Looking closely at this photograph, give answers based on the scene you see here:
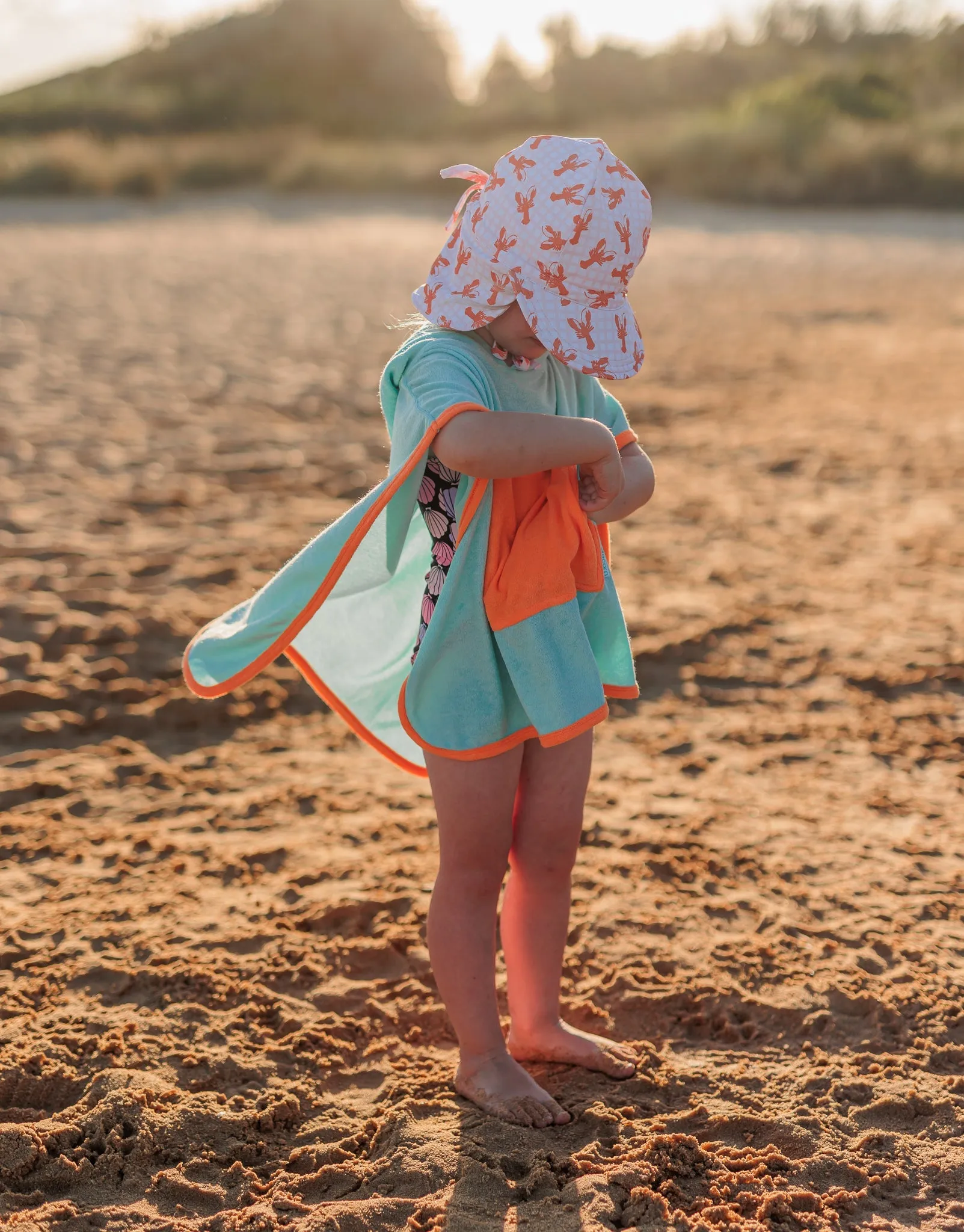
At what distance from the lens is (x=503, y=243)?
180 centimetres

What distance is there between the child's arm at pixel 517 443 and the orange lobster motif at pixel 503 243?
22 cm

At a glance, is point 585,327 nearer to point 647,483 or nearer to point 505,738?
point 647,483

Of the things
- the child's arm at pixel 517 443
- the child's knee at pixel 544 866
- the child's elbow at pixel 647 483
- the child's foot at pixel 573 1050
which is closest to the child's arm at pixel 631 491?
the child's elbow at pixel 647 483

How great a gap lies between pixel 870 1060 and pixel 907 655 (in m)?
2.04

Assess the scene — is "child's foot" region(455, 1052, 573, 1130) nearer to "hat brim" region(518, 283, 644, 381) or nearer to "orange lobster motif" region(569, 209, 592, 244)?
"hat brim" region(518, 283, 644, 381)

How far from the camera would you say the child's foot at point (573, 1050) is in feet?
7.38

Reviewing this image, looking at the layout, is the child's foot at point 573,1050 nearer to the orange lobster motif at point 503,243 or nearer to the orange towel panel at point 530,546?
the orange towel panel at point 530,546

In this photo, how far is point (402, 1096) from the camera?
2211mm

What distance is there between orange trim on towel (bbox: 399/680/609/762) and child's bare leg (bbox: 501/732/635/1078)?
0.08m

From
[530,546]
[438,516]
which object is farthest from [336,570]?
[530,546]

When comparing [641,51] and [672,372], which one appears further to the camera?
[641,51]

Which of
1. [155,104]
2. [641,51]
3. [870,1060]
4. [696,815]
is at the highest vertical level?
[641,51]

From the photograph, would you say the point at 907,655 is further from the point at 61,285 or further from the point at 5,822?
the point at 61,285

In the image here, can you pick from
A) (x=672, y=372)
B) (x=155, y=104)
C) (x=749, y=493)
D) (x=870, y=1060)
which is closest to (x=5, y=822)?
(x=870, y=1060)
